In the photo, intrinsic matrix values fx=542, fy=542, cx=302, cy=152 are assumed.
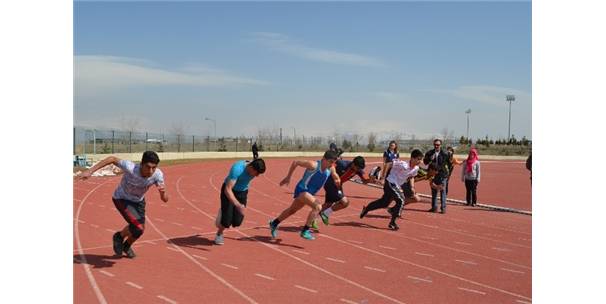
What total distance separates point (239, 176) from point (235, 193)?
32 centimetres

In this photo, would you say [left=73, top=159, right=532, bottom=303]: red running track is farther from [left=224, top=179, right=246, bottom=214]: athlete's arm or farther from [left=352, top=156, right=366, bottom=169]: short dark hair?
[left=352, top=156, right=366, bottom=169]: short dark hair

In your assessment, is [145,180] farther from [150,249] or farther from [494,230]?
[494,230]

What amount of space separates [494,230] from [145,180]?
720cm

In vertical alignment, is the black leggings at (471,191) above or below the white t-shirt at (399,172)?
below

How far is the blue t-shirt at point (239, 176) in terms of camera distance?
8195 mm

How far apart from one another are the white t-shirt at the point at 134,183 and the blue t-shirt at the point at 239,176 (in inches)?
48.4

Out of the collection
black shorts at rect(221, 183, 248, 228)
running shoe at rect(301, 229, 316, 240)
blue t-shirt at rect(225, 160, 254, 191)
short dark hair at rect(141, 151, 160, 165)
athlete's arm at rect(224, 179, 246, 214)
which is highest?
short dark hair at rect(141, 151, 160, 165)

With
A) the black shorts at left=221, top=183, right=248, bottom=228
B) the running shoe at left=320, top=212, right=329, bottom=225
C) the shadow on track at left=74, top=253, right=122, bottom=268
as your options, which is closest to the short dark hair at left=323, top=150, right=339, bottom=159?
the black shorts at left=221, top=183, right=248, bottom=228

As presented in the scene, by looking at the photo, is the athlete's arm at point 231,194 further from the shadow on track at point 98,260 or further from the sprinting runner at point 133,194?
the shadow on track at point 98,260

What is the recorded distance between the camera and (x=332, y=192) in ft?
33.8

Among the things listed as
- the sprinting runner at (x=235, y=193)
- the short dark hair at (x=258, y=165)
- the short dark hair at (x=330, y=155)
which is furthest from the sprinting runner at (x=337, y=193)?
the short dark hair at (x=258, y=165)

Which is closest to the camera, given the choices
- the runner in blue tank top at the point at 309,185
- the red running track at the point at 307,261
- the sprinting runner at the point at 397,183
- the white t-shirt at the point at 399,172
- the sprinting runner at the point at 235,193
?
the red running track at the point at 307,261

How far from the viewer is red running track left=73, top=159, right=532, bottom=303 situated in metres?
6.16

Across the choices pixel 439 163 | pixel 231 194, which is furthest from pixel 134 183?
pixel 439 163
